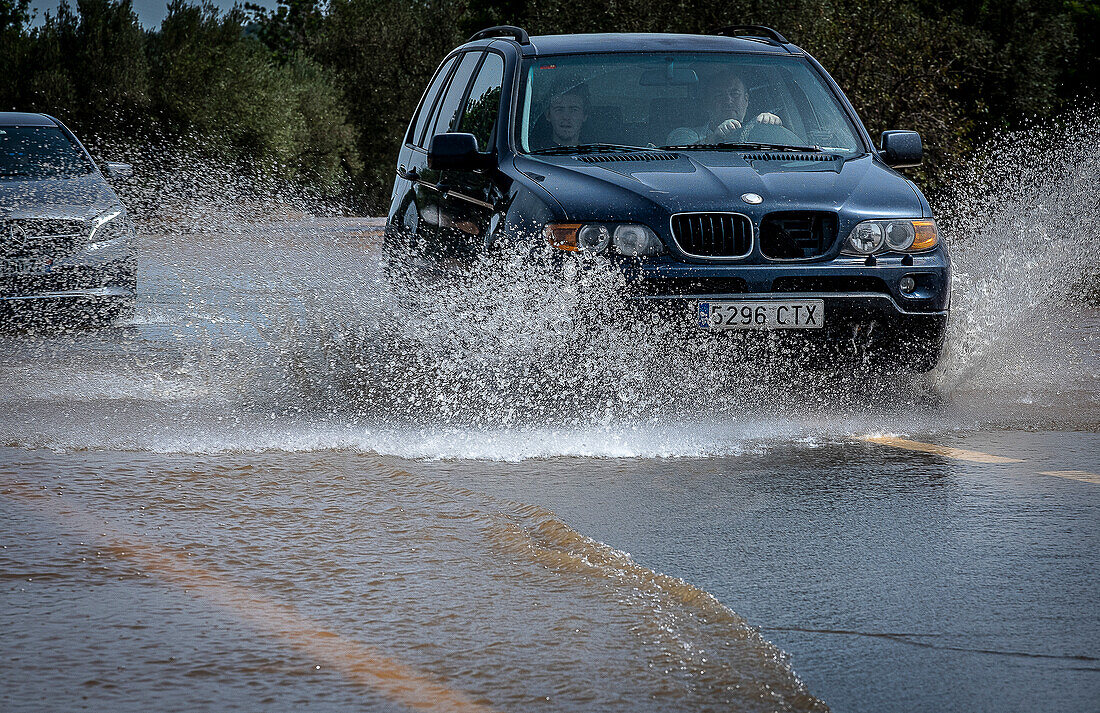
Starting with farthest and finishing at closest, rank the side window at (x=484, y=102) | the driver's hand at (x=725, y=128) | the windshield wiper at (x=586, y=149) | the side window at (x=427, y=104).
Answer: the side window at (x=427, y=104)
the side window at (x=484, y=102)
the driver's hand at (x=725, y=128)
the windshield wiper at (x=586, y=149)

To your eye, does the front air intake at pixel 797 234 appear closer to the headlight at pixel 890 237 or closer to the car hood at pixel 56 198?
the headlight at pixel 890 237

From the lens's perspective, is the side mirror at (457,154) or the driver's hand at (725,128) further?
the driver's hand at (725,128)

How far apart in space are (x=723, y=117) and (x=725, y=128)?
93 mm

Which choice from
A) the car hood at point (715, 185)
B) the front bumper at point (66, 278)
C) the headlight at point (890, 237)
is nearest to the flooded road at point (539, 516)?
the car hood at point (715, 185)

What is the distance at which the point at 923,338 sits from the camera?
6.39 metres

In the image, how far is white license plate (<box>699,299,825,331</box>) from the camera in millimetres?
6012

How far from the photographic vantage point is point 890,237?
6344mm

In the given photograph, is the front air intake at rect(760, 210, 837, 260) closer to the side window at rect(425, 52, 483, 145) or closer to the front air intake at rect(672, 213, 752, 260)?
the front air intake at rect(672, 213, 752, 260)

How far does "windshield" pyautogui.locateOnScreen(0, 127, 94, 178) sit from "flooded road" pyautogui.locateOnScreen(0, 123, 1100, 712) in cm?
242

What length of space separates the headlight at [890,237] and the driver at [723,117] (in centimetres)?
112

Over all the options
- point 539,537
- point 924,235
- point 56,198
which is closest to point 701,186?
point 924,235

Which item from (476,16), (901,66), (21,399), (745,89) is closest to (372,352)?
(21,399)

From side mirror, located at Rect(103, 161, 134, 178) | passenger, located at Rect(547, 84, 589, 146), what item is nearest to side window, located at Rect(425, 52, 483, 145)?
passenger, located at Rect(547, 84, 589, 146)

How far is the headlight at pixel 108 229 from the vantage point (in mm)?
9859
